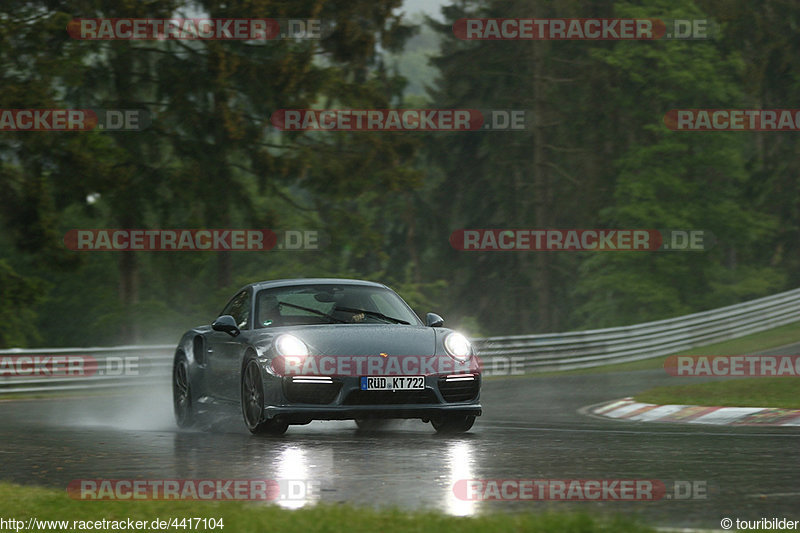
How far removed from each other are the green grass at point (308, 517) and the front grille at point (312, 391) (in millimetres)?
4004

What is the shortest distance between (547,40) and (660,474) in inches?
1888

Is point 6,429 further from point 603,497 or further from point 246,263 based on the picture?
point 246,263

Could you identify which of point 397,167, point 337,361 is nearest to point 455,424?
point 337,361

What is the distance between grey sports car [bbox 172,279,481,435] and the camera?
11.9 m

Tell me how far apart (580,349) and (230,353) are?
2323 cm

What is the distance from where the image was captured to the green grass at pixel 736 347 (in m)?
31.5

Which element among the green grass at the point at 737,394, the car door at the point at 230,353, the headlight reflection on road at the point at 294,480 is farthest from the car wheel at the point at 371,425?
the green grass at the point at 737,394

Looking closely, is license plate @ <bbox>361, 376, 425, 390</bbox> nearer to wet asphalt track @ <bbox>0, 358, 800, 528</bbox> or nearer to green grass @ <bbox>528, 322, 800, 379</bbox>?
wet asphalt track @ <bbox>0, 358, 800, 528</bbox>

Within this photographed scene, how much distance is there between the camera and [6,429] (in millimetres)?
15305

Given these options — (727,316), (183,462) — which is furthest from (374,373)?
(727,316)

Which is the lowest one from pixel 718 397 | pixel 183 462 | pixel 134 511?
pixel 718 397

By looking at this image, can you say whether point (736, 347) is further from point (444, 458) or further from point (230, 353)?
point (444, 458)

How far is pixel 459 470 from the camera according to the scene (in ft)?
30.8

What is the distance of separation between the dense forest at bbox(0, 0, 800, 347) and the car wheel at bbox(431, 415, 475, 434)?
66.2 feet
